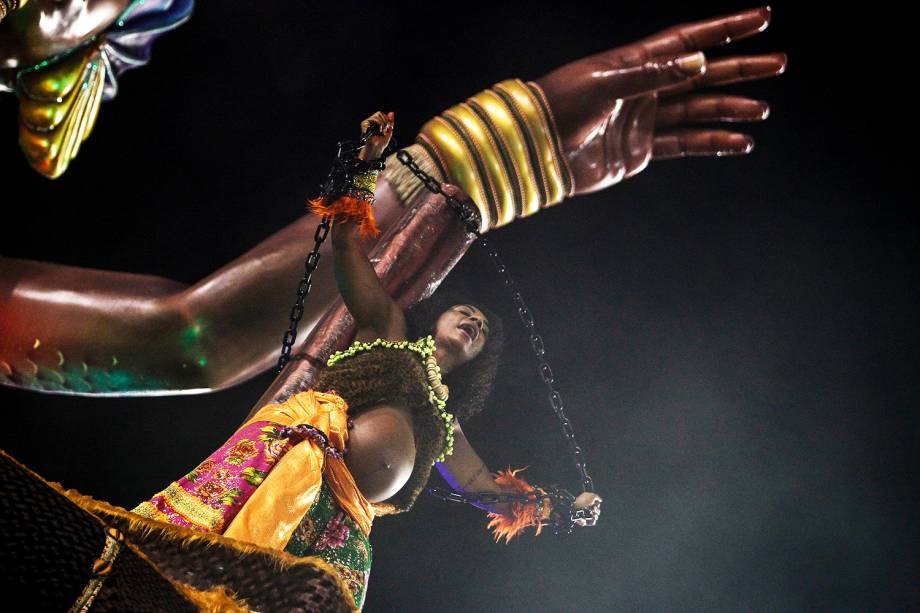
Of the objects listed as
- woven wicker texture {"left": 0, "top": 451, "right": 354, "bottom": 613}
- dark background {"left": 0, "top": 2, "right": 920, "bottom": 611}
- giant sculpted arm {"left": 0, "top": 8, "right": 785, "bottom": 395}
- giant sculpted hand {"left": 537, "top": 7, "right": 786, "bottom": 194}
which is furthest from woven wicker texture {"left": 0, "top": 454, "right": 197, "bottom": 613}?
dark background {"left": 0, "top": 2, "right": 920, "bottom": 611}

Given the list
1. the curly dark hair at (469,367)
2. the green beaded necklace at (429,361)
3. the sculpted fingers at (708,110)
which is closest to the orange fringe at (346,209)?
the green beaded necklace at (429,361)

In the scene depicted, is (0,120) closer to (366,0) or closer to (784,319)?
(366,0)

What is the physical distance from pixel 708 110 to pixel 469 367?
890mm

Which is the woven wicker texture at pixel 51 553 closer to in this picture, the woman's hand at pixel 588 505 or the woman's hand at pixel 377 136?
the woman's hand at pixel 377 136

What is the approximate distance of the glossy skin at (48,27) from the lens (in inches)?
73.9

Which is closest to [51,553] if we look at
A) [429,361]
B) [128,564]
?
[128,564]

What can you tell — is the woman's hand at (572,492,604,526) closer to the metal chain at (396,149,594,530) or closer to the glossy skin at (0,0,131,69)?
the metal chain at (396,149,594,530)

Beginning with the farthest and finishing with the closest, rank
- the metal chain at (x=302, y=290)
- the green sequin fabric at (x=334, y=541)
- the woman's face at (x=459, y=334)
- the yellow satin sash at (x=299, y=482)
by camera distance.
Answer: the woman's face at (x=459, y=334), the metal chain at (x=302, y=290), the green sequin fabric at (x=334, y=541), the yellow satin sash at (x=299, y=482)

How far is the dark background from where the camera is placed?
2643mm

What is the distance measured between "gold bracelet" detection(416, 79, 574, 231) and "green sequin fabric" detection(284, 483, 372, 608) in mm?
812

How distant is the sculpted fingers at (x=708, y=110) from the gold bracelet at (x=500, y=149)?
33cm

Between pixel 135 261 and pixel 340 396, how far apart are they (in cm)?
127

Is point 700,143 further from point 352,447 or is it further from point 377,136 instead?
point 352,447

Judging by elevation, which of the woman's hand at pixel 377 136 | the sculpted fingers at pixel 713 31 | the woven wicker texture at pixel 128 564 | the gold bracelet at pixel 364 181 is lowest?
the woven wicker texture at pixel 128 564
